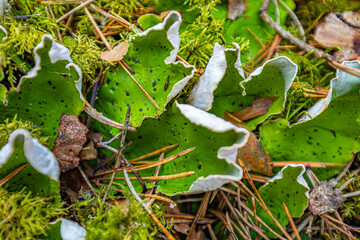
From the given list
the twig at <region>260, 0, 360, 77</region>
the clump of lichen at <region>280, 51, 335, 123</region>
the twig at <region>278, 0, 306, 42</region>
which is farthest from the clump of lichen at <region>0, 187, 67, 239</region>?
the twig at <region>278, 0, 306, 42</region>

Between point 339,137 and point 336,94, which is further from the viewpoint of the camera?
point 339,137

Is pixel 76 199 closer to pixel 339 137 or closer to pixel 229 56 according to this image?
pixel 229 56

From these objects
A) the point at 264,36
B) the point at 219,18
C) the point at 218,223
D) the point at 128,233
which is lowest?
the point at 218,223

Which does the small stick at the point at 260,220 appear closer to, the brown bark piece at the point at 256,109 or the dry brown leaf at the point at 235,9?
the brown bark piece at the point at 256,109

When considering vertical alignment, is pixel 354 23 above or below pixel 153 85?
above

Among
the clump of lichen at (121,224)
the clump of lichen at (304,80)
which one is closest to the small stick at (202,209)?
the clump of lichen at (121,224)

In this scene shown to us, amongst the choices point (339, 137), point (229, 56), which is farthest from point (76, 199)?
point (339, 137)

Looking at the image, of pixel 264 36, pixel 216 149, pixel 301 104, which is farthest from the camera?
pixel 264 36

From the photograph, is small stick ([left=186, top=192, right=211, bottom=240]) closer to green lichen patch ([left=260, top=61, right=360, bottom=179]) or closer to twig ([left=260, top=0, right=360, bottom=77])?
green lichen patch ([left=260, top=61, right=360, bottom=179])
